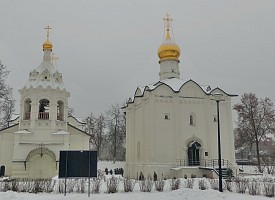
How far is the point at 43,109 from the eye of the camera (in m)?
24.5

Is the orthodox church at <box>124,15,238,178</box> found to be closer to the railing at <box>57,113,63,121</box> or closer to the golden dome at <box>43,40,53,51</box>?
the railing at <box>57,113,63,121</box>

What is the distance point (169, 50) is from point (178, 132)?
31.0ft

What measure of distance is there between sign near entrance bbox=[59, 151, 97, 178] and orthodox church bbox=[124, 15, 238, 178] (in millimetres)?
12057

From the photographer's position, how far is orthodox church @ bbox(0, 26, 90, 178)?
21.9 m

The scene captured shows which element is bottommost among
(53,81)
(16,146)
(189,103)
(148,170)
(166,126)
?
(148,170)

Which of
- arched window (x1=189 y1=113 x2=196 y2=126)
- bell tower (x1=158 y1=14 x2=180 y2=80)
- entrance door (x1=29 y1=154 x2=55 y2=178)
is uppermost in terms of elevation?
bell tower (x1=158 y1=14 x2=180 y2=80)

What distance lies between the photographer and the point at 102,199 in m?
10.6

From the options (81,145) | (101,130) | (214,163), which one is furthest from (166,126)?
(101,130)

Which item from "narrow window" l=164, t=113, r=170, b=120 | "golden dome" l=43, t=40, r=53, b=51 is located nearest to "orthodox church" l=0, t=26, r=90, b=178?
"golden dome" l=43, t=40, r=53, b=51

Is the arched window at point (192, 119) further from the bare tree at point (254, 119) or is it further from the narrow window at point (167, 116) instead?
the bare tree at point (254, 119)

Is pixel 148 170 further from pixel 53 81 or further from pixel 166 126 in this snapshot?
pixel 53 81

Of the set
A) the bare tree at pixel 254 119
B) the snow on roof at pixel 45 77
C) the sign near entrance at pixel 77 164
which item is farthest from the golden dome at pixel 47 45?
the bare tree at pixel 254 119

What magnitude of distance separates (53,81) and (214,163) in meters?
15.7

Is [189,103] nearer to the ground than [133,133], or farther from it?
farther from it
